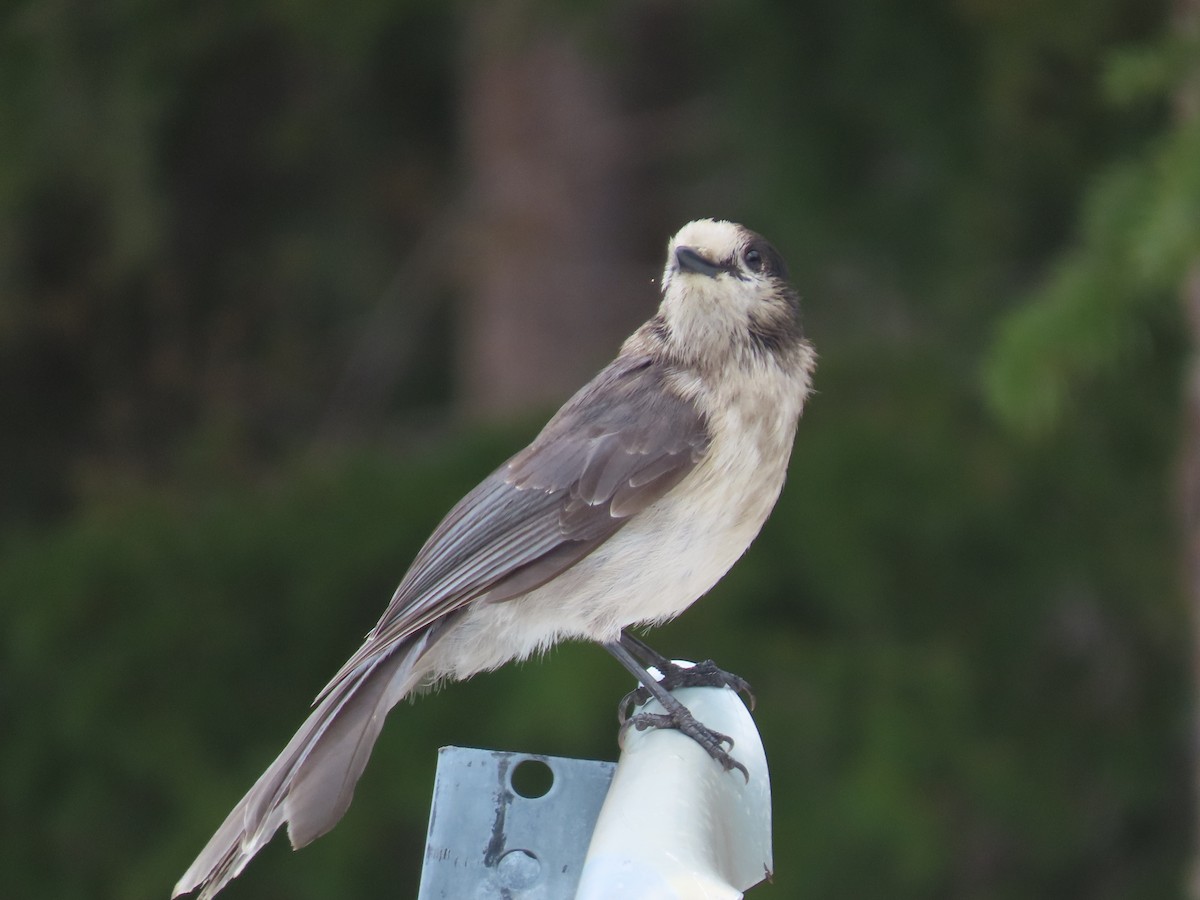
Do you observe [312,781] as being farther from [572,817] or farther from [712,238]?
[712,238]

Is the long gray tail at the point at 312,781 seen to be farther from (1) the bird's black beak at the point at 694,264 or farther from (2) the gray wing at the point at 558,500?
(1) the bird's black beak at the point at 694,264

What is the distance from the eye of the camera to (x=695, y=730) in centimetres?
250

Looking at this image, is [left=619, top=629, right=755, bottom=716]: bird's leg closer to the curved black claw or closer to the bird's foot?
the bird's foot

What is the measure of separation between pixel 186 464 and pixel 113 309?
0.95 meters

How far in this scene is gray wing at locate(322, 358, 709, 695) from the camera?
2.89m

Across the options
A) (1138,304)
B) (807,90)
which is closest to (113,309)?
(807,90)

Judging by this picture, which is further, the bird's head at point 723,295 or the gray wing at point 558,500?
the bird's head at point 723,295

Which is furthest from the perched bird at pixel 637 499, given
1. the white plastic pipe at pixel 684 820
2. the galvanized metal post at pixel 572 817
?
the galvanized metal post at pixel 572 817

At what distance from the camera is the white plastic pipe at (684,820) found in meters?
1.91

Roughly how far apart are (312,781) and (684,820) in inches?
22.9

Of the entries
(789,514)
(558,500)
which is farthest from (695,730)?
(789,514)

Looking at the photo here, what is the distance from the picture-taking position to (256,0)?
583 cm

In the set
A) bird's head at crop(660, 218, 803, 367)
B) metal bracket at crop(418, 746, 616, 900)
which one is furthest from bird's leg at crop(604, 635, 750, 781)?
bird's head at crop(660, 218, 803, 367)

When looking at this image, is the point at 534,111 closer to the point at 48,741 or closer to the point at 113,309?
the point at 113,309
